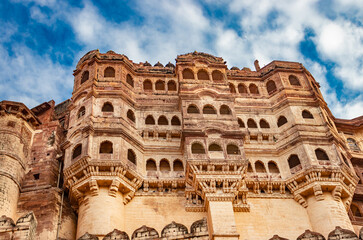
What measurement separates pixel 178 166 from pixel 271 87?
9.08 metres

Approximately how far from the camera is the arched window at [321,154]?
23984 mm

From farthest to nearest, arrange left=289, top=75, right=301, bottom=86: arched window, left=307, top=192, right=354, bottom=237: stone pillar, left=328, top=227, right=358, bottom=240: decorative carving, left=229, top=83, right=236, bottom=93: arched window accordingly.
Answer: left=229, top=83, right=236, bottom=93: arched window < left=289, top=75, right=301, bottom=86: arched window < left=307, top=192, right=354, bottom=237: stone pillar < left=328, top=227, right=358, bottom=240: decorative carving

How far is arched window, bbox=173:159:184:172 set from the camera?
78.2ft

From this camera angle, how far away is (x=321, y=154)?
24219 mm

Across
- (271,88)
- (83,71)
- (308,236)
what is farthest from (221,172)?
(83,71)

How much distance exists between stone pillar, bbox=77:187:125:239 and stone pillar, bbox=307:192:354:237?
9372 millimetres

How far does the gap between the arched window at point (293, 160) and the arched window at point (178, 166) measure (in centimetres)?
584

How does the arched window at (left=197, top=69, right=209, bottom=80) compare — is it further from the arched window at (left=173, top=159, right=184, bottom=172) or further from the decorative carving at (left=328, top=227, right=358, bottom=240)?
the decorative carving at (left=328, top=227, right=358, bottom=240)

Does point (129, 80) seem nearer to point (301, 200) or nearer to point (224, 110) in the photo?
point (224, 110)

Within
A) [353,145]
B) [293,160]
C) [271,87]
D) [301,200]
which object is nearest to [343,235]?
[301,200]

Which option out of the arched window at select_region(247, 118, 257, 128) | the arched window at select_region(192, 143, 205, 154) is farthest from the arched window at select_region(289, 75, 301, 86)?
the arched window at select_region(192, 143, 205, 154)

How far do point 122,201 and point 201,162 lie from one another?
4232 millimetres

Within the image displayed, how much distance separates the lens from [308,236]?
15391 mm

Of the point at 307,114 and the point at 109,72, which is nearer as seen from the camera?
the point at 307,114
